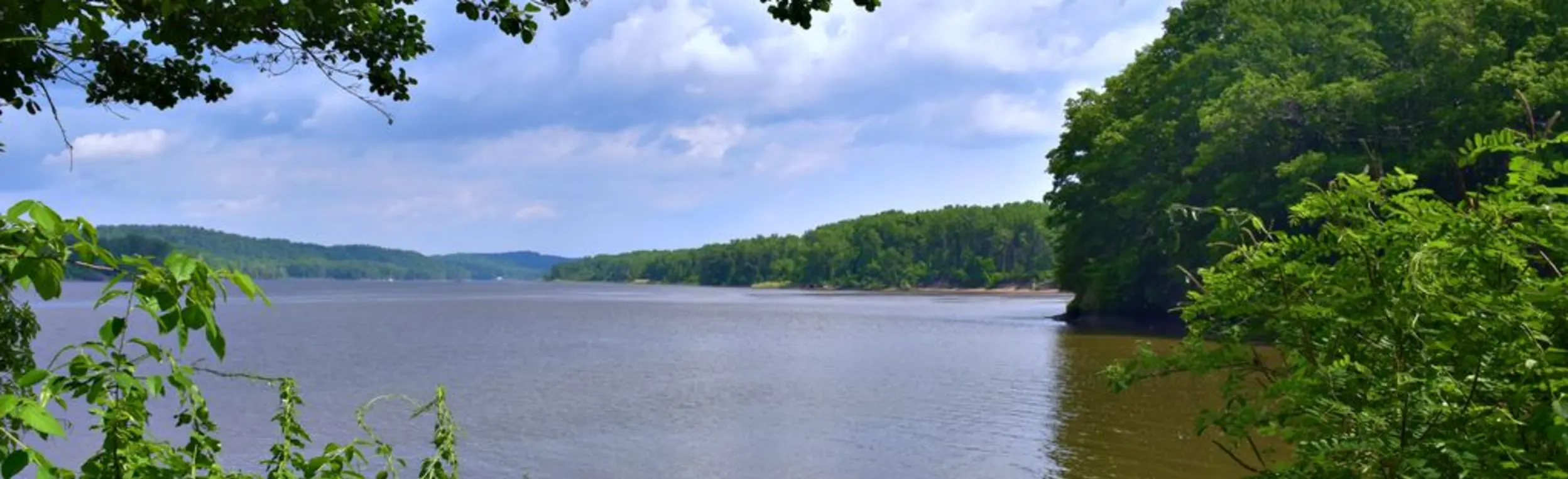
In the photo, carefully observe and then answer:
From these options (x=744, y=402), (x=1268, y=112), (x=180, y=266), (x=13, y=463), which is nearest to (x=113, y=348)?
(x=13, y=463)

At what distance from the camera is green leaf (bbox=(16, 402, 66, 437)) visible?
1.92m

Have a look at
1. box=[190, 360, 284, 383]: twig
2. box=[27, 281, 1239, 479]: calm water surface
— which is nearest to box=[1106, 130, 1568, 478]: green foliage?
box=[190, 360, 284, 383]: twig

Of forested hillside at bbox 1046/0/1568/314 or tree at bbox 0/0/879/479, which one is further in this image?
forested hillside at bbox 1046/0/1568/314

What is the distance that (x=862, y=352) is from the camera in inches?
1372

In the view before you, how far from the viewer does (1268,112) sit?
35.9 m

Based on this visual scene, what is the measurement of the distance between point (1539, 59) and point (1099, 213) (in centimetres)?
2240

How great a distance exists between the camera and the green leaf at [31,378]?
221cm

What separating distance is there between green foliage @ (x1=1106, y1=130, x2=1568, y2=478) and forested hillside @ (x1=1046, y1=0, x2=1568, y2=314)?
787 inches

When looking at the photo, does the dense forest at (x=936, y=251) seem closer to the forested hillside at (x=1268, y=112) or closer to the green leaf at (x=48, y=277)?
the forested hillside at (x=1268, y=112)

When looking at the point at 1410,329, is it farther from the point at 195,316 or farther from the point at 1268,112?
the point at 1268,112

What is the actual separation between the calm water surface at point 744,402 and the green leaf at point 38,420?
12087 millimetres

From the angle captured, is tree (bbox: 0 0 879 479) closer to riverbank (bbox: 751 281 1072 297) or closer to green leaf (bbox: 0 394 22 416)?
green leaf (bbox: 0 394 22 416)

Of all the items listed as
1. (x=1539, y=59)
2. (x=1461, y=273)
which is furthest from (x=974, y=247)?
(x=1461, y=273)

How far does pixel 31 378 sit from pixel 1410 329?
4.25 m
